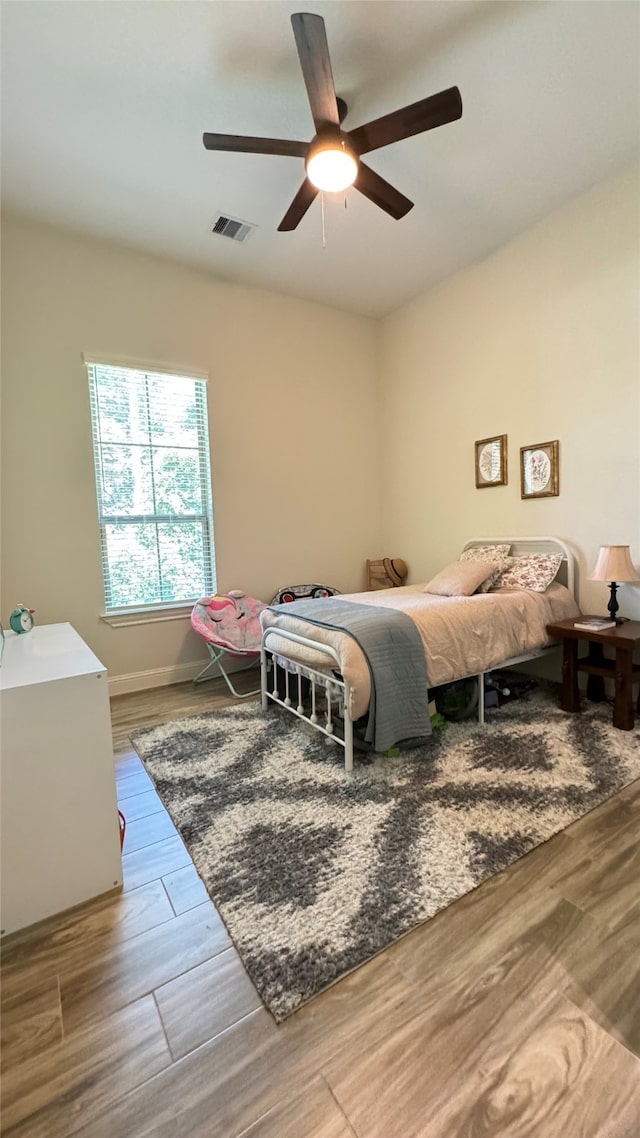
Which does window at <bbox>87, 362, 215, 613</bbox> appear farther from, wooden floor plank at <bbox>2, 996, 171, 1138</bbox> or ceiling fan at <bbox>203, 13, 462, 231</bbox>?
wooden floor plank at <bbox>2, 996, 171, 1138</bbox>

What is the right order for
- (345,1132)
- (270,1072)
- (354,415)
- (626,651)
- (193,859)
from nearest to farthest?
(345,1132) < (270,1072) < (193,859) < (626,651) < (354,415)

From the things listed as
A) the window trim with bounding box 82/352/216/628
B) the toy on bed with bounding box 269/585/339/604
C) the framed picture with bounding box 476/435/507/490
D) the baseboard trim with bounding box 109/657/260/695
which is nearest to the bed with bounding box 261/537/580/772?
the framed picture with bounding box 476/435/507/490

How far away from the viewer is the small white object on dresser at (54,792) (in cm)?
132

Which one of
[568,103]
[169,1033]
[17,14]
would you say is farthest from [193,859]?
[568,103]

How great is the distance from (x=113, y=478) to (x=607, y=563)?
3.33 meters

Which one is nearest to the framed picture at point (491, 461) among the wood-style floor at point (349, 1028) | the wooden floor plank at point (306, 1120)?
the wood-style floor at point (349, 1028)

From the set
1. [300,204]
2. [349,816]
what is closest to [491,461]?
[300,204]

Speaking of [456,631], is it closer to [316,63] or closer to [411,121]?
[411,121]

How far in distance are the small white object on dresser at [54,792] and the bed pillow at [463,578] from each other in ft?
7.20

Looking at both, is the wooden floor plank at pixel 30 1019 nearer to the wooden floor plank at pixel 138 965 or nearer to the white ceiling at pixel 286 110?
the wooden floor plank at pixel 138 965

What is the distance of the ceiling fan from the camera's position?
1.65 m

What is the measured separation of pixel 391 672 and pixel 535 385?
2463mm

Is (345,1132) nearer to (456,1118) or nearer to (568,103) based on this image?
(456,1118)

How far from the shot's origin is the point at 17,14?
5.66 ft
